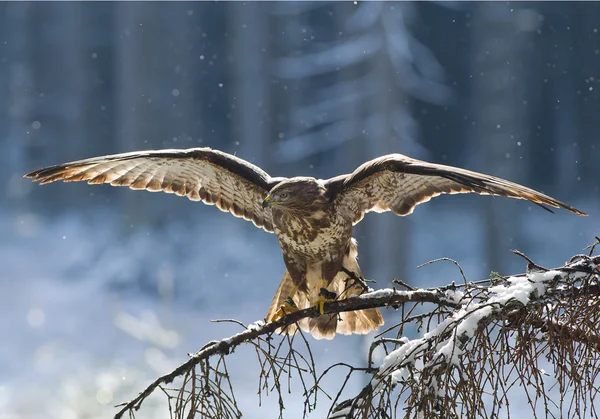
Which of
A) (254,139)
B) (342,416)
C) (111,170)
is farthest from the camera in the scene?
(254,139)

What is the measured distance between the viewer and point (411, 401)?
235 cm

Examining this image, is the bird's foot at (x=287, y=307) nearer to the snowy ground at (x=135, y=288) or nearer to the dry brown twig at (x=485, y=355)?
the dry brown twig at (x=485, y=355)

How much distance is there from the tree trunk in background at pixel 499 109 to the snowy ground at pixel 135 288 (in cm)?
110

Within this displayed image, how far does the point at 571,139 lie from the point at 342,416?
53.6 ft

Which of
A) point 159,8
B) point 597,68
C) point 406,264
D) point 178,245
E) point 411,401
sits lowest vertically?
point 411,401

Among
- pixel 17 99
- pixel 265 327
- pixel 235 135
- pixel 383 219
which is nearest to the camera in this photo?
pixel 265 327

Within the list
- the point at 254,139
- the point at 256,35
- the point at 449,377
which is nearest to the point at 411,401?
the point at 449,377

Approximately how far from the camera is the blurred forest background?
49.5 ft

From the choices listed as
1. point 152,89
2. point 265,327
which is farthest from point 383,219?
point 265,327

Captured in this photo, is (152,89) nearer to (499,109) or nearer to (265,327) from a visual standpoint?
(499,109)

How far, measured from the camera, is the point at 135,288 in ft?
55.0

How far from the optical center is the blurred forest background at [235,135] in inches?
594

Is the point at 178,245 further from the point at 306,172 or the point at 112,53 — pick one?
the point at 112,53

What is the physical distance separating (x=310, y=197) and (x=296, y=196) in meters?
0.08
